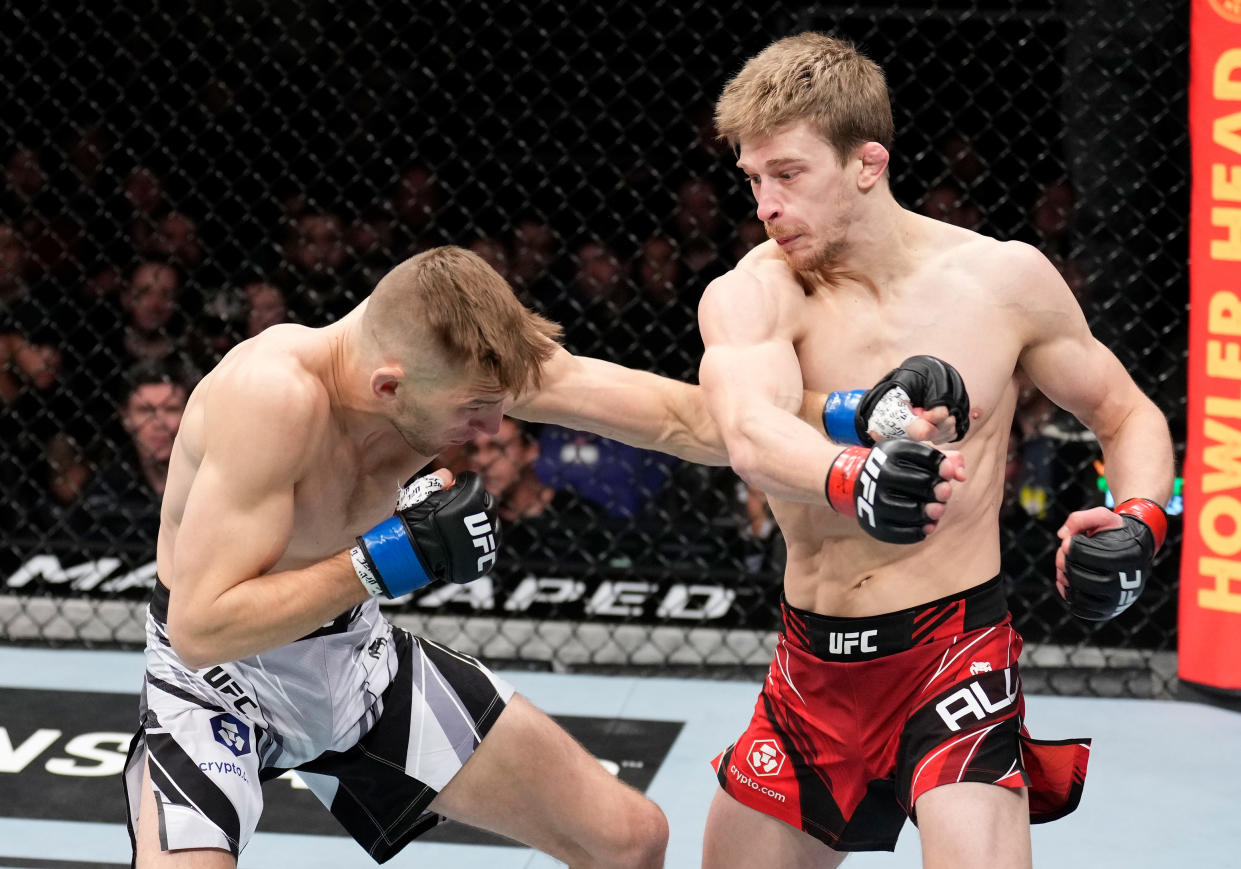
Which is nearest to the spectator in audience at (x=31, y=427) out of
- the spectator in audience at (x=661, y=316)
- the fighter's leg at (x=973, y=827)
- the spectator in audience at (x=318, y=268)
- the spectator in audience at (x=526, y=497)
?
the spectator in audience at (x=318, y=268)

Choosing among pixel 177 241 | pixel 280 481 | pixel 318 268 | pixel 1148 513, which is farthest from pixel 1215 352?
pixel 177 241

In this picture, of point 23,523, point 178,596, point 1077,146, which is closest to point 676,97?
point 1077,146

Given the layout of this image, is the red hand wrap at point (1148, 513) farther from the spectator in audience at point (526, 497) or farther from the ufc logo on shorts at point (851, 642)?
the spectator in audience at point (526, 497)

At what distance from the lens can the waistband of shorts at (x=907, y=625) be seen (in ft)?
5.96

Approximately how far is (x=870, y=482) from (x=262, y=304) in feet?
9.85

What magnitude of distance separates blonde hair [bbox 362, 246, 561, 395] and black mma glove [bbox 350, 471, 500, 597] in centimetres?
16

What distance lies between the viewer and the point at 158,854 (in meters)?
1.80

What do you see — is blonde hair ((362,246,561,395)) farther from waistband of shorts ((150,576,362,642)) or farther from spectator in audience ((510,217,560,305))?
spectator in audience ((510,217,560,305))

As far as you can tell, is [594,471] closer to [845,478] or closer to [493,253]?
[493,253]

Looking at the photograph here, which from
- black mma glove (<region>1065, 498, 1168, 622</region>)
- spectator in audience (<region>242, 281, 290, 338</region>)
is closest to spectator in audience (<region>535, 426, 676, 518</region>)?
spectator in audience (<region>242, 281, 290, 338</region>)

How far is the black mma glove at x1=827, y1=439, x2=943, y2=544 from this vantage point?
1.45 m

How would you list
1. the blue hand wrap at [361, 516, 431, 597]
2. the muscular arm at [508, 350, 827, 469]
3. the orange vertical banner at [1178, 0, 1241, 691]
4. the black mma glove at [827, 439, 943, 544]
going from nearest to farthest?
1. the black mma glove at [827, 439, 943, 544]
2. the blue hand wrap at [361, 516, 431, 597]
3. the muscular arm at [508, 350, 827, 469]
4. the orange vertical banner at [1178, 0, 1241, 691]

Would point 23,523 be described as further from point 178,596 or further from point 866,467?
point 866,467

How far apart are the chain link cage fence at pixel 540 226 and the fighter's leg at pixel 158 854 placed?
1.95 metres
